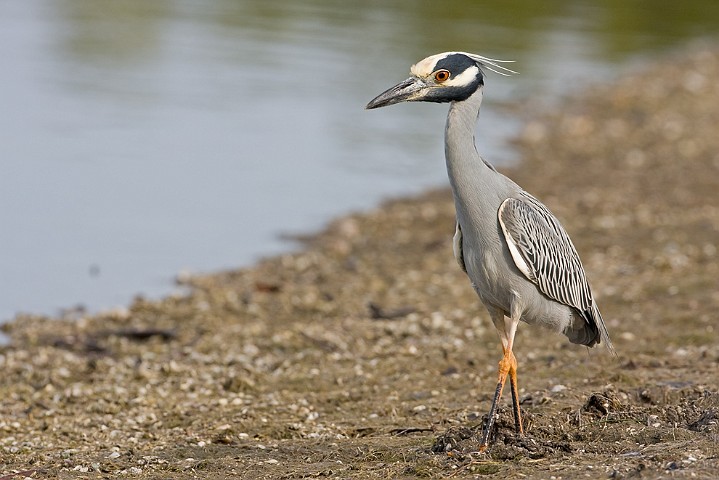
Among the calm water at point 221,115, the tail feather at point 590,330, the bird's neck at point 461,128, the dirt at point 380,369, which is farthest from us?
the calm water at point 221,115

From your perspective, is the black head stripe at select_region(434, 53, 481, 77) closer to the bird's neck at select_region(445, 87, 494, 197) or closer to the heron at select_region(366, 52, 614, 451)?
the heron at select_region(366, 52, 614, 451)

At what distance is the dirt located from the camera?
18.8ft

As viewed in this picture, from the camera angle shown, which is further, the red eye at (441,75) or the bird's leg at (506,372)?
the red eye at (441,75)

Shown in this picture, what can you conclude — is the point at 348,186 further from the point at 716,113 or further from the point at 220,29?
the point at 220,29

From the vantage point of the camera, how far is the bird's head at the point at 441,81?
593 cm

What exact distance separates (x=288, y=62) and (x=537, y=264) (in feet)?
57.6

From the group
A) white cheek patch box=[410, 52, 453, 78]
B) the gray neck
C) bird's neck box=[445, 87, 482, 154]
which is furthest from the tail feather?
white cheek patch box=[410, 52, 453, 78]

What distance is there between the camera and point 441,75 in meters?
5.94

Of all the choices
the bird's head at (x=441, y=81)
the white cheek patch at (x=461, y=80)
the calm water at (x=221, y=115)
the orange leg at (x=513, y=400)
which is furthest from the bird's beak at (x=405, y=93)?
the calm water at (x=221, y=115)

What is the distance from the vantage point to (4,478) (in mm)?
5711

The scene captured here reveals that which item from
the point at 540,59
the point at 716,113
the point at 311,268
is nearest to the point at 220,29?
the point at 540,59

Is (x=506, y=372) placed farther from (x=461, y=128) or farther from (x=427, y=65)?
(x=427, y=65)

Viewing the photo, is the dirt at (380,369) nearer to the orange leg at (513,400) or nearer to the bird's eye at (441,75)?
the orange leg at (513,400)

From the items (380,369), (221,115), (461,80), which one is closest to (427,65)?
(461,80)
